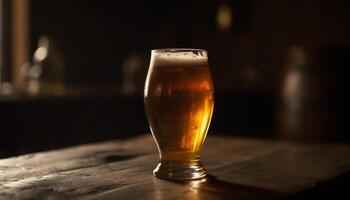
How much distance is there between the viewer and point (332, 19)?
4.46 metres

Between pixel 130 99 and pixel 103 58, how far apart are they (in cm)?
222

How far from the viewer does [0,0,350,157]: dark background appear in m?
2.75

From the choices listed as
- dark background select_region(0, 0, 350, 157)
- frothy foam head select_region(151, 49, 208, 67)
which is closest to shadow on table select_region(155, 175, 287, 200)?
frothy foam head select_region(151, 49, 208, 67)

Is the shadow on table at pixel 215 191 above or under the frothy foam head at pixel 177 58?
under

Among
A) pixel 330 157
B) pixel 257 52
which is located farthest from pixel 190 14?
pixel 330 157

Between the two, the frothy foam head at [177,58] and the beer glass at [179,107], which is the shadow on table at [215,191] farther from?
the frothy foam head at [177,58]

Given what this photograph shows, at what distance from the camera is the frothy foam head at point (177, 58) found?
101 centimetres

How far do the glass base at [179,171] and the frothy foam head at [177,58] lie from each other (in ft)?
0.67

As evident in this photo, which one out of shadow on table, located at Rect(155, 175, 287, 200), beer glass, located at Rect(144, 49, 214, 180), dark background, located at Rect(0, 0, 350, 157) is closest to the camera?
shadow on table, located at Rect(155, 175, 287, 200)

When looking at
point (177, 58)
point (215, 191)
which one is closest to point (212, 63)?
point (177, 58)

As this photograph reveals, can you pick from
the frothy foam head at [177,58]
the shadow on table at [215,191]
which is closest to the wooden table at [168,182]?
the shadow on table at [215,191]

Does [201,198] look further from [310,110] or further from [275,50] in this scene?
[275,50]

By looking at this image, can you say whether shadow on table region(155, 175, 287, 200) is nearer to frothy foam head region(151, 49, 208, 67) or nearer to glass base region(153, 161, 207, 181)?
glass base region(153, 161, 207, 181)

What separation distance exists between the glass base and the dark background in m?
1.57
